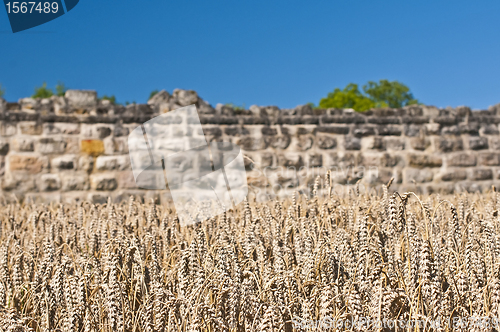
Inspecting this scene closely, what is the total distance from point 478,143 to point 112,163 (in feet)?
16.8

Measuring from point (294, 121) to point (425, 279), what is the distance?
15.5 ft

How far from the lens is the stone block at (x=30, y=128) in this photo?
5312mm

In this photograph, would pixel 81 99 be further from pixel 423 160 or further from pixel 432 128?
pixel 432 128

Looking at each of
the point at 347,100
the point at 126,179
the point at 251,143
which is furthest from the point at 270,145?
the point at 347,100

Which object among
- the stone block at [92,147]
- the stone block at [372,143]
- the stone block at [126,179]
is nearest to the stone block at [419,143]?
the stone block at [372,143]

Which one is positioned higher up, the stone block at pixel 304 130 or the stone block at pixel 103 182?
the stone block at pixel 304 130

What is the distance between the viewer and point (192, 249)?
145 centimetres

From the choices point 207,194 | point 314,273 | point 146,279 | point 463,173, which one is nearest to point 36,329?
point 146,279

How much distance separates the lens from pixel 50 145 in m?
5.33

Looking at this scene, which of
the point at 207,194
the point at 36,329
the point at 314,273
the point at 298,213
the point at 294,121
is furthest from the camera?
the point at 294,121

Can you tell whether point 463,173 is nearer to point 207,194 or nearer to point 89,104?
point 207,194

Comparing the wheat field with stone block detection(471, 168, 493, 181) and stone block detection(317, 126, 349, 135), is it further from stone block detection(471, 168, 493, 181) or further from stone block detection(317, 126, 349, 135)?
stone block detection(471, 168, 493, 181)

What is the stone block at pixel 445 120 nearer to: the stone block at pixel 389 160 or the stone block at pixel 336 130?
the stone block at pixel 389 160

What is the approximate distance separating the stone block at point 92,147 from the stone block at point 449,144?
15.0 ft
